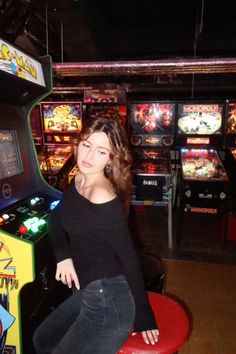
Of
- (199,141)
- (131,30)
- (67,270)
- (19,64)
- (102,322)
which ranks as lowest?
(102,322)

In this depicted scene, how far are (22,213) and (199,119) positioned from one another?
3578 millimetres

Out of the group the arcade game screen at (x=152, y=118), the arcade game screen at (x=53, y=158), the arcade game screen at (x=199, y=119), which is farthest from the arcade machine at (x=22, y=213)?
the arcade game screen at (x=199, y=119)

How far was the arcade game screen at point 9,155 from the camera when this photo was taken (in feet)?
6.25

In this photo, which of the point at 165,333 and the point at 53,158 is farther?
the point at 53,158

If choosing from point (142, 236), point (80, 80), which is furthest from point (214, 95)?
point (142, 236)

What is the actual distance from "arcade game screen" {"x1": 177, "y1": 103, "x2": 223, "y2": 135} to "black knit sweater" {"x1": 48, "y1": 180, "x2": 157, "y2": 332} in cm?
366

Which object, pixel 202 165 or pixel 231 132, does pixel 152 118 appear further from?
pixel 231 132

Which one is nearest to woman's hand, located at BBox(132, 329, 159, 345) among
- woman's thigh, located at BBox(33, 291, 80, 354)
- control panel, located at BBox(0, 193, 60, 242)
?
woman's thigh, located at BBox(33, 291, 80, 354)

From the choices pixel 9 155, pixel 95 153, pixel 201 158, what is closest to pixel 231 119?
pixel 201 158

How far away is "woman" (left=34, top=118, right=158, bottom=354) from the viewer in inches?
47.9

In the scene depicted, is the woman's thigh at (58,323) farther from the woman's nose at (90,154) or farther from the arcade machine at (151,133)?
the arcade machine at (151,133)

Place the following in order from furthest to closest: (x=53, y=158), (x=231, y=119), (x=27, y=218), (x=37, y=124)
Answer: (x=37, y=124) < (x=53, y=158) < (x=231, y=119) < (x=27, y=218)

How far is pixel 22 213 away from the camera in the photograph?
1.76 meters

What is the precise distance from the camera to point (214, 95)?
770cm
